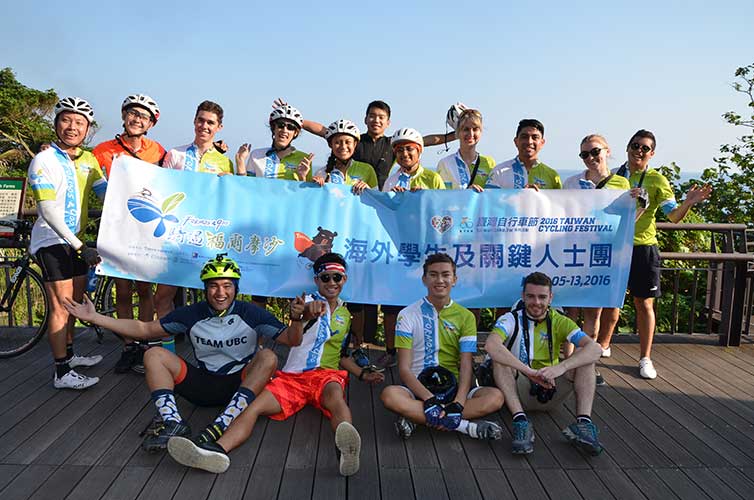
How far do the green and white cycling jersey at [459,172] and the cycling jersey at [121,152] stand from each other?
9.24 ft

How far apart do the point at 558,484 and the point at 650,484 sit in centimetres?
56

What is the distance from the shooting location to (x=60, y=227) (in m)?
4.71

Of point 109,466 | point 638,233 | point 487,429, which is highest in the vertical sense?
point 638,233

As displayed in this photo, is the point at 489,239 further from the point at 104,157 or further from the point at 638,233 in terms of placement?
the point at 104,157

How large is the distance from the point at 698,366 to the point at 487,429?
10.2ft

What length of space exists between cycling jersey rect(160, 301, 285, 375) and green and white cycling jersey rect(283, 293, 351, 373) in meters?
0.27

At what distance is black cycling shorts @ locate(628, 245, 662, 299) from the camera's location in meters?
5.45

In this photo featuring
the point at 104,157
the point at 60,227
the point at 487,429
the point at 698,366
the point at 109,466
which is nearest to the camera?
A: the point at 109,466

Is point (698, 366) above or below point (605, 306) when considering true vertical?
below

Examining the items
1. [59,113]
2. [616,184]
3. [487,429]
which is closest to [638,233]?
[616,184]

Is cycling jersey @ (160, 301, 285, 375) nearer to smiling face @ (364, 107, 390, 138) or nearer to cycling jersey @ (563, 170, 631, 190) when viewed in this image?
smiling face @ (364, 107, 390, 138)

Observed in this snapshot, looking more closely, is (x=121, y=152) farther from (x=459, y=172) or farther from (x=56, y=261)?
(x=459, y=172)

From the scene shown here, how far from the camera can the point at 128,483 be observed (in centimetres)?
337

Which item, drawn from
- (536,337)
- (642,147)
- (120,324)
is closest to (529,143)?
(642,147)
